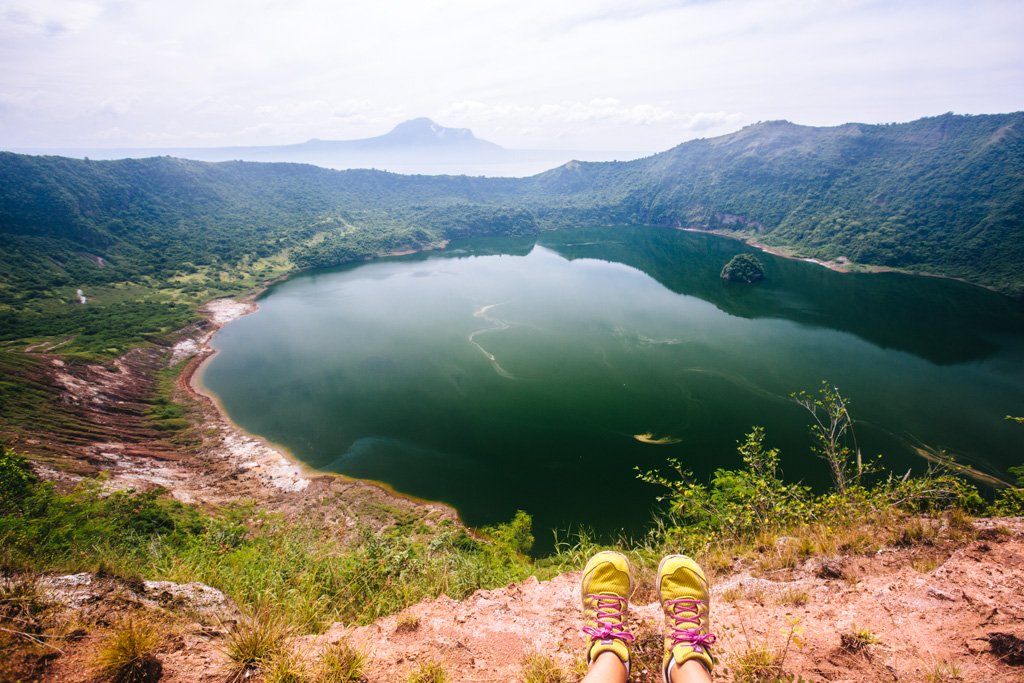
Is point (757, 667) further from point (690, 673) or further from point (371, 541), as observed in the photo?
point (371, 541)

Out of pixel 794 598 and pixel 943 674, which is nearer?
pixel 943 674

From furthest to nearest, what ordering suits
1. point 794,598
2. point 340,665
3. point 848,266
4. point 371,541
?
1. point 848,266
2. point 371,541
3. point 794,598
4. point 340,665

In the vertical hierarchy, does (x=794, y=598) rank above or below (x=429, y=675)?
below

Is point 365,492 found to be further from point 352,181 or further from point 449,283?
point 352,181

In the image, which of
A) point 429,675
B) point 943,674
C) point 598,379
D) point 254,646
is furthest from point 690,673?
point 598,379

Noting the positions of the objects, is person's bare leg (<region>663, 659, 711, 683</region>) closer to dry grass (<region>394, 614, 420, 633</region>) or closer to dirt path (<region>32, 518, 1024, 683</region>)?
dirt path (<region>32, 518, 1024, 683</region>)

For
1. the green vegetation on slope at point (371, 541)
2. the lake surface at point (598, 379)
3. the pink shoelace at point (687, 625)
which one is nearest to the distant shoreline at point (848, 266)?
the lake surface at point (598, 379)

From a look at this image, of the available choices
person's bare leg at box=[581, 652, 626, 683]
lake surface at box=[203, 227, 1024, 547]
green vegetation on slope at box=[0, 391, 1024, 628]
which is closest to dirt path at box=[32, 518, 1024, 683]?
person's bare leg at box=[581, 652, 626, 683]

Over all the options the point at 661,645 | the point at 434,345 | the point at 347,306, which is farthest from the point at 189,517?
the point at 347,306
